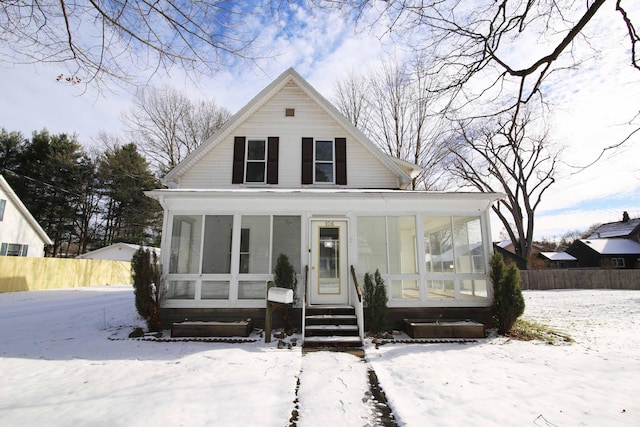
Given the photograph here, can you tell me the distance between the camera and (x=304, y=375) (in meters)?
4.76

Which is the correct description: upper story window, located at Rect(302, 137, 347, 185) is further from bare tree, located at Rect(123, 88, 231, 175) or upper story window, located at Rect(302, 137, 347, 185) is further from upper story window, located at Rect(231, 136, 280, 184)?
bare tree, located at Rect(123, 88, 231, 175)

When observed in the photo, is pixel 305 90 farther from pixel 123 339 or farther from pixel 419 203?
pixel 123 339

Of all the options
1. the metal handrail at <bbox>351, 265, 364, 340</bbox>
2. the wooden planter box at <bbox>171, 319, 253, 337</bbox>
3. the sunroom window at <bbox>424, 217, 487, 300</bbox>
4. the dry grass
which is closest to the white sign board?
the wooden planter box at <bbox>171, 319, 253, 337</bbox>

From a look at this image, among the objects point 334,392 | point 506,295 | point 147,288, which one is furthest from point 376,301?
point 147,288

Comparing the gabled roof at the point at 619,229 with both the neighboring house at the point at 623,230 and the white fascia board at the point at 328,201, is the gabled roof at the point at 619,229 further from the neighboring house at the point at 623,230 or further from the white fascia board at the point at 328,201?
the white fascia board at the point at 328,201

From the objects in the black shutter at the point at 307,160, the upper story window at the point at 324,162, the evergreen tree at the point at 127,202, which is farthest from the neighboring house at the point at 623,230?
the evergreen tree at the point at 127,202

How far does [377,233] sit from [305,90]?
570 centimetres

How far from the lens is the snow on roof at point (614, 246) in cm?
3134

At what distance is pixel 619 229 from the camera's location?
→ 36.7 m

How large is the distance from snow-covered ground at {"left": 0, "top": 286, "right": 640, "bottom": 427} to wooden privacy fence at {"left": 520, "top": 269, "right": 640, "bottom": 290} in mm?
14991

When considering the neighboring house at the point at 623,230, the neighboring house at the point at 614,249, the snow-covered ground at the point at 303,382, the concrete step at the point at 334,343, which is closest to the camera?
the snow-covered ground at the point at 303,382

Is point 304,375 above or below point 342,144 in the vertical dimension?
below

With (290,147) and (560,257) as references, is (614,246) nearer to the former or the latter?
(560,257)

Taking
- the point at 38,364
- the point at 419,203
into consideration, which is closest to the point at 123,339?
the point at 38,364
